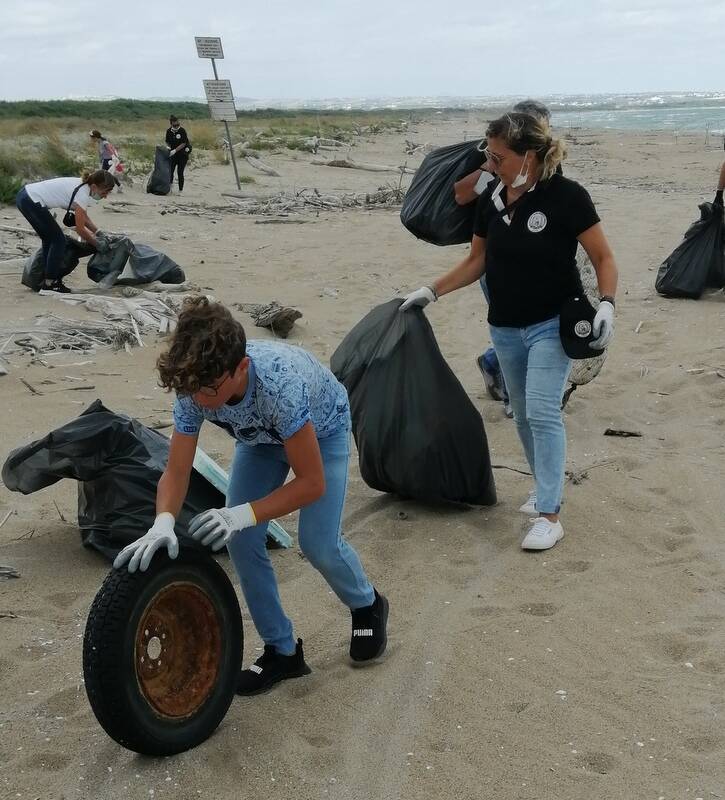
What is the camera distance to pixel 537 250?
3604 mm

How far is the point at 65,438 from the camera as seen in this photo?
3.59m

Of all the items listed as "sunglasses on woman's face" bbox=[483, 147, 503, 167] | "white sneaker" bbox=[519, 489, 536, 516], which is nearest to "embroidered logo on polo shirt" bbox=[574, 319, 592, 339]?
"sunglasses on woman's face" bbox=[483, 147, 503, 167]

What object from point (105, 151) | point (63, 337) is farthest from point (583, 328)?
point (105, 151)

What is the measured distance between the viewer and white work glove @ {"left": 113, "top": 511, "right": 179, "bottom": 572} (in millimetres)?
2301

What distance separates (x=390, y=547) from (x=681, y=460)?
1.71 metres

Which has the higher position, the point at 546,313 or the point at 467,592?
the point at 546,313

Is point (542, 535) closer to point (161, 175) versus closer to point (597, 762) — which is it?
point (597, 762)

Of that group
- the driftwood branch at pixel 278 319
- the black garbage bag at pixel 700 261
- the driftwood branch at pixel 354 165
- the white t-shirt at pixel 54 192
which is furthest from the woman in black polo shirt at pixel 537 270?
the driftwood branch at pixel 354 165

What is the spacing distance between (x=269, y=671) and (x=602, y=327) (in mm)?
1726

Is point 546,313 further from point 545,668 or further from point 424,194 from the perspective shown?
point 545,668

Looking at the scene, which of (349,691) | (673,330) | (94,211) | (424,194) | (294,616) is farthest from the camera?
(94,211)

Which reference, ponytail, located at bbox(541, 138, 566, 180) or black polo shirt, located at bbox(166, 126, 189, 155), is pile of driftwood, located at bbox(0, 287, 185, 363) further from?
black polo shirt, located at bbox(166, 126, 189, 155)

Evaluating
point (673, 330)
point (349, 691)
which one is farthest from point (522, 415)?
point (673, 330)

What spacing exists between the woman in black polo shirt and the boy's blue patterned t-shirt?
4.13ft
